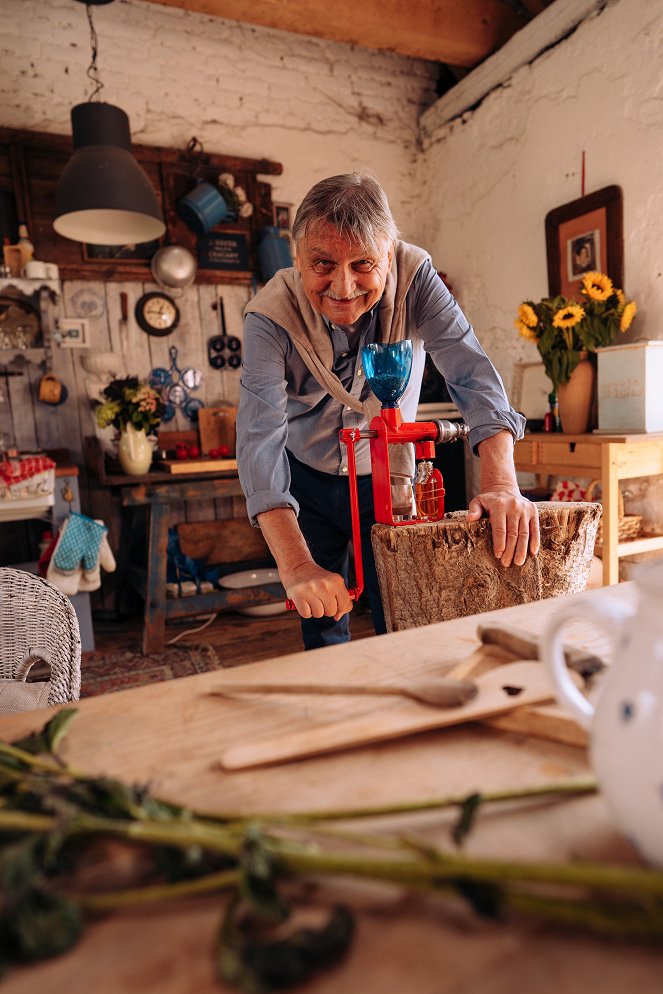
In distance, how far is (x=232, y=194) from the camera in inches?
156

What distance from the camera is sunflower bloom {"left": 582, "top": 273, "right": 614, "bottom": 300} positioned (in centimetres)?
307

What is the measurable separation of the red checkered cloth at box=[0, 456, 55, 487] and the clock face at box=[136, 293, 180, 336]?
4.13ft

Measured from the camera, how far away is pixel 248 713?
28.2 inches

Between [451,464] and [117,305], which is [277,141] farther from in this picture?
[451,464]

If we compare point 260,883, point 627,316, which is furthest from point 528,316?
point 260,883

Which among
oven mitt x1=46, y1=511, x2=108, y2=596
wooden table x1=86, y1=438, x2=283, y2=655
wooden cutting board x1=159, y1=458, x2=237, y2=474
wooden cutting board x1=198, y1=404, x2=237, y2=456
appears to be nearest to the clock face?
wooden cutting board x1=198, y1=404, x2=237, y2=456

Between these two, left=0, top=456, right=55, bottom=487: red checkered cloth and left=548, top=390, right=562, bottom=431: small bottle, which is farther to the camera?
left=548, top=390, right=562, bottom=431: small bottle

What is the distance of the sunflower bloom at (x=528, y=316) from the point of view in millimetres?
3230

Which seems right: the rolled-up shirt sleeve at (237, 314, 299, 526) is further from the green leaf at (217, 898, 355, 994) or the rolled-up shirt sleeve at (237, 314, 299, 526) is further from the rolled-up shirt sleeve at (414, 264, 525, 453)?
the green leaf at (217, 898, 355, 994)

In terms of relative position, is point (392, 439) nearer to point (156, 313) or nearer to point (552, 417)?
point (552, 417)

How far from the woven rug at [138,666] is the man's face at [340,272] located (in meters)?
1.90

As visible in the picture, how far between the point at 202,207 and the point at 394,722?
12.6ft

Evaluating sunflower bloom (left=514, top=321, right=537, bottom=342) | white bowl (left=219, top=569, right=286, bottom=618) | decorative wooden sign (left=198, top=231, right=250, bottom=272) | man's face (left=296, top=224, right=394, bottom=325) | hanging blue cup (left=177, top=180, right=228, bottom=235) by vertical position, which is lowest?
white bowl (left=219, top=569, right=286, bottom=618)

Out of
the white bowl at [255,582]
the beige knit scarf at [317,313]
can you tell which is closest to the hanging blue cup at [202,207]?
the white bowl at [255,582]
